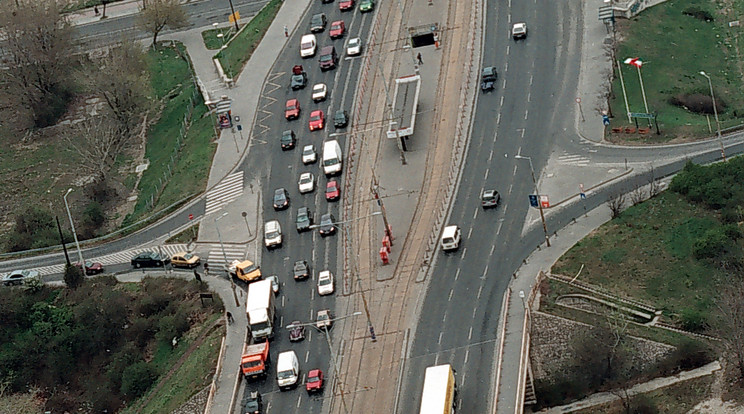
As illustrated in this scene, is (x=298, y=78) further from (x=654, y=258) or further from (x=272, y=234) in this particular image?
(x=654, y=258)

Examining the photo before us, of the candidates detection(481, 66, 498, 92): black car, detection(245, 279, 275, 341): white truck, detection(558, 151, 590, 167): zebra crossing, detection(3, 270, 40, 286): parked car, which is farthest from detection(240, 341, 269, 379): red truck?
detection(481, 66, 498, 92): black car

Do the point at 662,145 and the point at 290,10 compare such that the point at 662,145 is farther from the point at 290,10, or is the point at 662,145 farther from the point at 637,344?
the point at 290,10

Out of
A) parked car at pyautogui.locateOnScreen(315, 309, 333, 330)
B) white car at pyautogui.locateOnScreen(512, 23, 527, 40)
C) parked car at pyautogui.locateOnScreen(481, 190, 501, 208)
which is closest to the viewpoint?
parked car at pyautogui.locateOnScreen(315, 309, 333, 330)

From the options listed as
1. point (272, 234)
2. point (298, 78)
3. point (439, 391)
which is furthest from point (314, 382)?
point (298, 78)

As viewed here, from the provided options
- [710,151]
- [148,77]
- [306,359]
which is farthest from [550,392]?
[148,77]

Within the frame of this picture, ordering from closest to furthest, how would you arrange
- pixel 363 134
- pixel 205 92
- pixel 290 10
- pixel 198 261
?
pixel 198 261
pixel 363 134
pixel 205 92
pixel 290 10

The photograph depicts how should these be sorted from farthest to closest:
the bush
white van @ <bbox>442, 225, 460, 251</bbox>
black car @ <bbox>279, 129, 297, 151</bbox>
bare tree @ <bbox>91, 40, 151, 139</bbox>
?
bare tree @ <bbox>91, 40, 151, 139</bbox> < black car @ <bbox>279, 129, 297, 151</bbox> < white van @ <bbox>442, 225, 460, 251</bbox> < the bush

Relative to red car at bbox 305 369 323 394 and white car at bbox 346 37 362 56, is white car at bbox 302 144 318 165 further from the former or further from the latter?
red car at bbox 305 369 323 394
